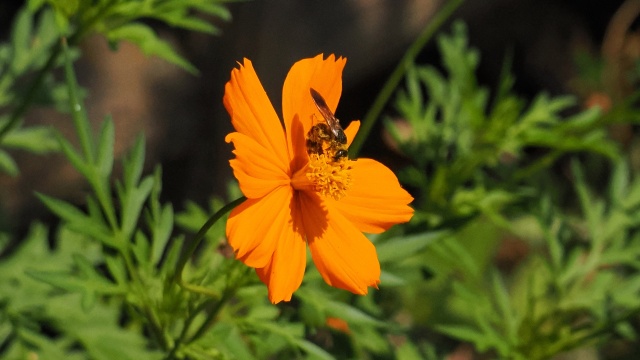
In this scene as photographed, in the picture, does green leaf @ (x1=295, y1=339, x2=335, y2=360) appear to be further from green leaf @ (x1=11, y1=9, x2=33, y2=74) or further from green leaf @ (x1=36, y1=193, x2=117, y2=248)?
green leaf @ (x1=11, y1=9, x2=33, y2=74)

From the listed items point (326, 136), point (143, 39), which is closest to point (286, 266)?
point (326, 136)

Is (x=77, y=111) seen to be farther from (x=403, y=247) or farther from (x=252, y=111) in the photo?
(x=403, y=247)

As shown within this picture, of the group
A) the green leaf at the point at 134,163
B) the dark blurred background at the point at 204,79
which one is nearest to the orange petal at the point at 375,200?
the green leaf at the point at 134,163

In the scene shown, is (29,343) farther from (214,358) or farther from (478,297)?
(478,297)

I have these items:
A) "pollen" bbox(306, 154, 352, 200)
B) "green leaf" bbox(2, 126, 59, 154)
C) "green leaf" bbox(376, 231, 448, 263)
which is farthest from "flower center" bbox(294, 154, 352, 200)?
"green leaf" bbox(2, 126, 59, 154)

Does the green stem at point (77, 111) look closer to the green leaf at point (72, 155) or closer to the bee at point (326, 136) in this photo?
the green leaf at point (72, 155)

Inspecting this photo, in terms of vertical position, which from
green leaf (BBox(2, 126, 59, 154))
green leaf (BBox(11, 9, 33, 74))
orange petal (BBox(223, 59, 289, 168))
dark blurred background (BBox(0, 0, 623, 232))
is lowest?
orange petal (BBox(223, 59, 289, 168))
